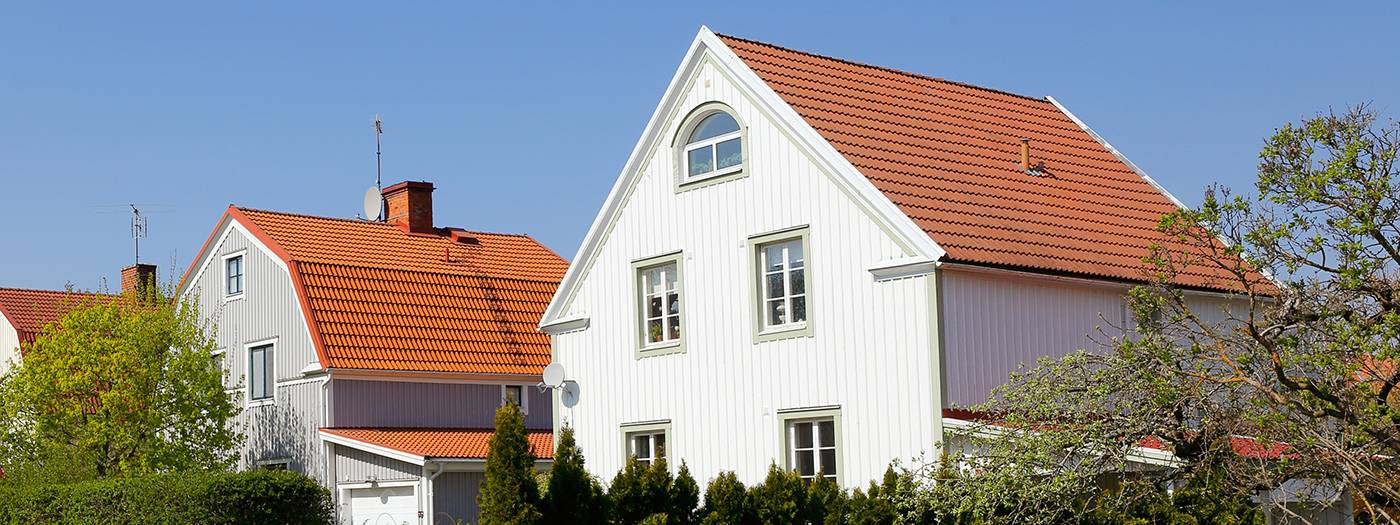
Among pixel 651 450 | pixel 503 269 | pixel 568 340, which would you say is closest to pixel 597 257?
pixel 568 340

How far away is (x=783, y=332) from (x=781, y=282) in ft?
2.57

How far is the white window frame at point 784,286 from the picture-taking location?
83.9 ft

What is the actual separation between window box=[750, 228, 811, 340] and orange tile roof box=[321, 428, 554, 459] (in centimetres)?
780

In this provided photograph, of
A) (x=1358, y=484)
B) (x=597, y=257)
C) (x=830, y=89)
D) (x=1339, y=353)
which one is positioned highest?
(x=830, y=89)

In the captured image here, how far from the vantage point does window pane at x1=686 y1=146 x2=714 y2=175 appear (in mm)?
27391

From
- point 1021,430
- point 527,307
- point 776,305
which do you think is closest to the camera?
point 1021,430

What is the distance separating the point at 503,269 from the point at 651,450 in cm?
1360

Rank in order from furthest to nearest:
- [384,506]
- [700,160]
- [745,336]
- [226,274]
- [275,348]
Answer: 1. [226,274]
2. [275,348]
3. [384,506]
4. [700,160]
5. [745,336]

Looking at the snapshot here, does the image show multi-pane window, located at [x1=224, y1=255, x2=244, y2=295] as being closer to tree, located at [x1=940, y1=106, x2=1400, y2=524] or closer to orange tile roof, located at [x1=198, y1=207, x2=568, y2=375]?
orange tile roof, located at [x1=198, y1=207, x2=568, y2=375]

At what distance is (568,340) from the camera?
29547 millimetres

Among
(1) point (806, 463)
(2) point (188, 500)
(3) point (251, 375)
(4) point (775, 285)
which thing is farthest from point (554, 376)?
(3) point (251, 375)

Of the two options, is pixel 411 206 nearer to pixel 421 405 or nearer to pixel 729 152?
pixel 421 405

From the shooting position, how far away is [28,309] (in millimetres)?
49031

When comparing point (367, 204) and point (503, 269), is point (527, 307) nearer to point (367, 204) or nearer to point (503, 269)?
point (503, 269)
